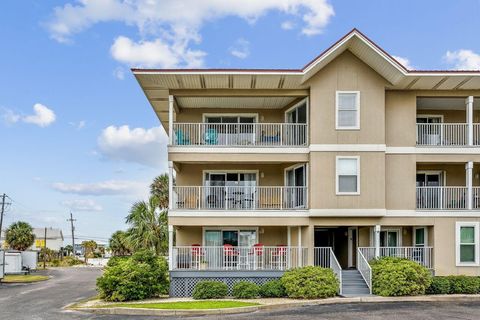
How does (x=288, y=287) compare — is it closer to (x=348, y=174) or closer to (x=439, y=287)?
(x=348, y=174)

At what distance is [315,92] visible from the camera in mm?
24750

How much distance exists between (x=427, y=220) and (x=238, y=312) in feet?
35.7

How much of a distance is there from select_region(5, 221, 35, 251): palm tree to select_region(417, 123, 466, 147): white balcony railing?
5308cm

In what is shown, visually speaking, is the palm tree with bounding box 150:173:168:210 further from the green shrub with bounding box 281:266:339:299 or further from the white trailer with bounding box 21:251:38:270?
the green shrub with bounding box 281:266:339:299

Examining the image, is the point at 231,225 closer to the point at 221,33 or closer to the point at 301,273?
the point at 301,273

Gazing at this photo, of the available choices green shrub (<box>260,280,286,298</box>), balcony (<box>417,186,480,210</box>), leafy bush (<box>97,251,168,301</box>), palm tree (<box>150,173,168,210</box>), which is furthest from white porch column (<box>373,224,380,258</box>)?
palm tree (<box>150,173,168,210</box>)

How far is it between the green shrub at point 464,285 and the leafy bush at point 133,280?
12657 millimetres

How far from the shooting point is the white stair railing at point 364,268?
22859 millimetres

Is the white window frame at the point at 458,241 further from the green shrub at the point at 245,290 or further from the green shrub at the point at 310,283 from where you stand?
the green shrub at the point at 245,290

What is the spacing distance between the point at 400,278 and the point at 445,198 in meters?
6.31

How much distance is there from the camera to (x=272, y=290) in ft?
73.8

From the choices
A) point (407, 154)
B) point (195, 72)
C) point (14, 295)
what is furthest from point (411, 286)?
point (14, 295)

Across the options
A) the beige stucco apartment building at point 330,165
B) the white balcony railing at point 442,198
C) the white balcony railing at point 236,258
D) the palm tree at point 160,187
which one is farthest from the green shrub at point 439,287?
the palm tree at point 160,187

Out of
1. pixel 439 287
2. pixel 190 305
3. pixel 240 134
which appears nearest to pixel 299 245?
pixel 240 134
